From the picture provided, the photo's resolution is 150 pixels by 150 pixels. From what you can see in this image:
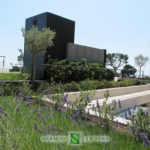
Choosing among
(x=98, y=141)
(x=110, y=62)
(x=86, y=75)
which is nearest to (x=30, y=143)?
(x=98, y=141)

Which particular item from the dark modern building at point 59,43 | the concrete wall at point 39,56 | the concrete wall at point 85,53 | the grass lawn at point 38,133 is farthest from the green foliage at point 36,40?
the grass lawn at point 38,133

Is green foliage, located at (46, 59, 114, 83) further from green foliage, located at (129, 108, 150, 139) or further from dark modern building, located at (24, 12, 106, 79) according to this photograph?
green foliage, located at (129, 108, 150, 139)

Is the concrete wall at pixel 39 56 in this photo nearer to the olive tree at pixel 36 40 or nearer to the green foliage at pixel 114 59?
the olive tree at pixel 36 40

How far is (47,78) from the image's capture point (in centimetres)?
1289

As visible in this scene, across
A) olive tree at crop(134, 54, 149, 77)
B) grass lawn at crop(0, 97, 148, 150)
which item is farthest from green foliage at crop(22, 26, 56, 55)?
olive tree at crop(134, 54, 149, 77)

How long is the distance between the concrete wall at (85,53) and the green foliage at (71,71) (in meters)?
1.60

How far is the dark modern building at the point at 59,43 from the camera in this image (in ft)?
48.1

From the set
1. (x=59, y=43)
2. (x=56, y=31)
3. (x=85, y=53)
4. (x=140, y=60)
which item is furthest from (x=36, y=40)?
(x=140, y=60)

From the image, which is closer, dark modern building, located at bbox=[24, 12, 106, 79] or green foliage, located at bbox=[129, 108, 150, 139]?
green foliage, located at bbox=[129, 108, 150, 139]

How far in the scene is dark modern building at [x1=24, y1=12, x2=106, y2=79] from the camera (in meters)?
14.7

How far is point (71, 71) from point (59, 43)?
352cm

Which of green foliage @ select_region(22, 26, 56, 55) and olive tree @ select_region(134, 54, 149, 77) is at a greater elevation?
olive tree @ select_region(134, 54, 149, 77)

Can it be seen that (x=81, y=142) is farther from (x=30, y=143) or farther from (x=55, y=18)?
(x=55, y=18)

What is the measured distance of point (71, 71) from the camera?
12672 millimetres
